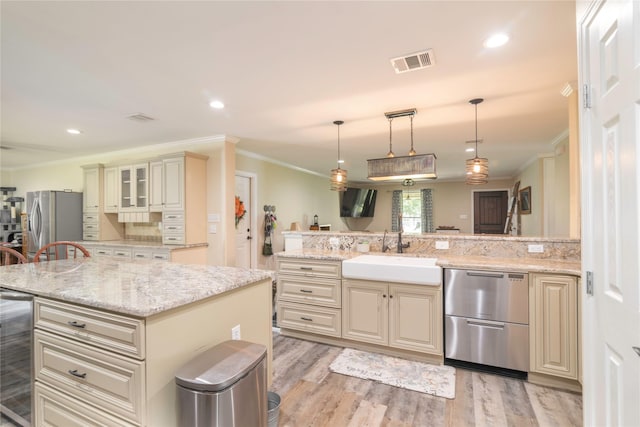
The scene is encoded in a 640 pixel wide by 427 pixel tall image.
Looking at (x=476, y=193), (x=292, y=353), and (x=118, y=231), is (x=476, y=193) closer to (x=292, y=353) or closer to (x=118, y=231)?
(x=292, y=353)

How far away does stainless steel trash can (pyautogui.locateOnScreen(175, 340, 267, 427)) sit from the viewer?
3.90 ft

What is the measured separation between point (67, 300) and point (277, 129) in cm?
306

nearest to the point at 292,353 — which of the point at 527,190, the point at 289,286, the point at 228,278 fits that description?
the point at 289,286

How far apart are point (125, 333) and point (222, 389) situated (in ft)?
1.57

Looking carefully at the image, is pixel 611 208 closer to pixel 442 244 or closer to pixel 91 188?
pixel 442 244

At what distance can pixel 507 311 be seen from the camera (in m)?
2.37

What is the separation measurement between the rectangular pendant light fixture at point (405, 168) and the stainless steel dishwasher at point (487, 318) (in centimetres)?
111

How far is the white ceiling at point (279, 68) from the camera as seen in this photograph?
172 centimetres

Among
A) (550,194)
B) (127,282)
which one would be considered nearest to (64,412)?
(127,282)

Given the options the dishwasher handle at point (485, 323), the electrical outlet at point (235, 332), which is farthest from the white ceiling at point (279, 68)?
the dishwasher handle at point (485, 323)

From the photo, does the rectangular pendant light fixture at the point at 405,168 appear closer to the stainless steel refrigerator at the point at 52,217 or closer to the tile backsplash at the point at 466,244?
the tile backsplash at the point at 466,244

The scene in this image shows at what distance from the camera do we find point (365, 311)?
9.27 ft

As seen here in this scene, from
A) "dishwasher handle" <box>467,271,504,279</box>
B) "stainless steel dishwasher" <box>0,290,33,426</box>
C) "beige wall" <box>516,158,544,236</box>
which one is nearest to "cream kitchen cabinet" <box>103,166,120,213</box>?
"stainless steel dishwasher" <box>0,290,33,426</box>

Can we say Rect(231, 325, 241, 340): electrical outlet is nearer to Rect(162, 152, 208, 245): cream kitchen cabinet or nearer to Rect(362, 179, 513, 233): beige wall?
Rect(162, 152, 208, 245): cream kitchen cabinet
